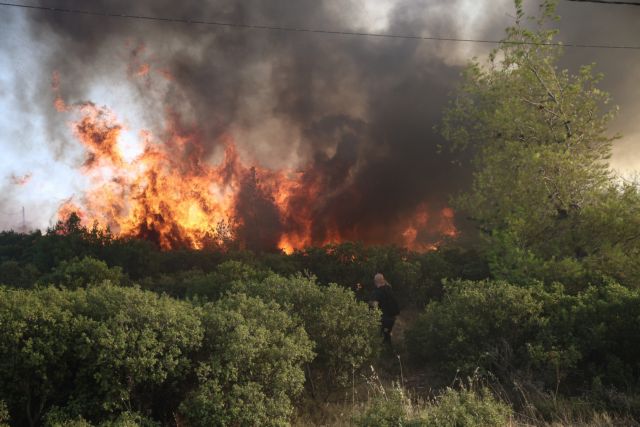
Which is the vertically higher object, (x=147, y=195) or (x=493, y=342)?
(x=147, y=195)

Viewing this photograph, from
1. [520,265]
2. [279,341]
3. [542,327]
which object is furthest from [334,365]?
[520,265]

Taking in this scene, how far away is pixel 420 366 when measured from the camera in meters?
10.2

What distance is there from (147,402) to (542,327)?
263 inches

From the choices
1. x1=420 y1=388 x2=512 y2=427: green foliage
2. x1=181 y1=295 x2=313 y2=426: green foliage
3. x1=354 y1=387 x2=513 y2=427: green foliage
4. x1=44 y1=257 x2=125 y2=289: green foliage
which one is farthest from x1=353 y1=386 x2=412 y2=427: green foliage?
x1=44 y1=257 x2=125 y2=289: green foliage

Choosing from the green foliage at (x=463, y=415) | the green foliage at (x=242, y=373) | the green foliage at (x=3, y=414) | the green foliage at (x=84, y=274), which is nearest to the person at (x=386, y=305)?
the green foliage at (x=242, y=373)

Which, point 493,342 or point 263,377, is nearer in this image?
point 263,377

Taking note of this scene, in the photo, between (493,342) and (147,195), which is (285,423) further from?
(147,195)

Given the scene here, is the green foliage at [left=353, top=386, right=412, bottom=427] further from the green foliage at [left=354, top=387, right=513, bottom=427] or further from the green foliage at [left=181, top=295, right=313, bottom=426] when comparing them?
the green foliage at [left=181, top=295, right=313, bottom=426]

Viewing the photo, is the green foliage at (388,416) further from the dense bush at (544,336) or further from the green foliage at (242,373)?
the dense bush at (544,336)

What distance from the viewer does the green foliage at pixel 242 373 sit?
5.77m

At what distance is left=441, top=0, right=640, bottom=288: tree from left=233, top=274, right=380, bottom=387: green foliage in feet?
17.0

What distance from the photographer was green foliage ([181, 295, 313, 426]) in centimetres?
577

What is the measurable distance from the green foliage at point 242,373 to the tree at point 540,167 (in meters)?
7.49

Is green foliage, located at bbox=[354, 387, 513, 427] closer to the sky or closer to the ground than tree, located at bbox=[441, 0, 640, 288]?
closer to the ground
